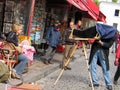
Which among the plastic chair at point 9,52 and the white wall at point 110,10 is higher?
the plastic chair at point 9,52

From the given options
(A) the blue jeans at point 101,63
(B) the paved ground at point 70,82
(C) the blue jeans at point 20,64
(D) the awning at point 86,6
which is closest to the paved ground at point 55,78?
(B) the paved ground at point 70,82

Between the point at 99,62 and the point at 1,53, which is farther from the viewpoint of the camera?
the point at 99,62

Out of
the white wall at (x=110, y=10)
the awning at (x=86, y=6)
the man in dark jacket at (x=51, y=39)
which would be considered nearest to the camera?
the man in dark jacket at (x=51, y=39)

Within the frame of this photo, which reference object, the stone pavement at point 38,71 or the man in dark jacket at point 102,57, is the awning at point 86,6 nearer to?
the stone pavement at point 38,71

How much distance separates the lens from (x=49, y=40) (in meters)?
16.2

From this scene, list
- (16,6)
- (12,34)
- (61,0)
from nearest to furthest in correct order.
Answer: (12,34), (16,6), (61,0)

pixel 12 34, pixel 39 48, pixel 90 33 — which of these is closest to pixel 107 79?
pixel 90 33

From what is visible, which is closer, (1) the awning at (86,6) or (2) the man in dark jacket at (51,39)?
(2) the man in dark jacket at (51,39)

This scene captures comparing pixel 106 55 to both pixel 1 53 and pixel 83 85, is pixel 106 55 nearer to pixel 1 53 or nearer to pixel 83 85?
pixel 83 85

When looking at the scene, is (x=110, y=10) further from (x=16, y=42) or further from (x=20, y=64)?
(x=16, y=42)

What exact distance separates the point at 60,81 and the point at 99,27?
2.10 m

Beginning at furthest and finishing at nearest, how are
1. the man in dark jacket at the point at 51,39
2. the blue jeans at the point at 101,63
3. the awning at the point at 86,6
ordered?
the awning at the point at 86,6, the man in dark jacket at the point at 51,39, the blue jeans at the point at 101,63

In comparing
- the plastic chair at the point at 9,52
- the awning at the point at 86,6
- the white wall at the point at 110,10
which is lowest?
the white wall at the point at 110,10

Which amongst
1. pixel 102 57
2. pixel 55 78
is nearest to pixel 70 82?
pixel 55 78
